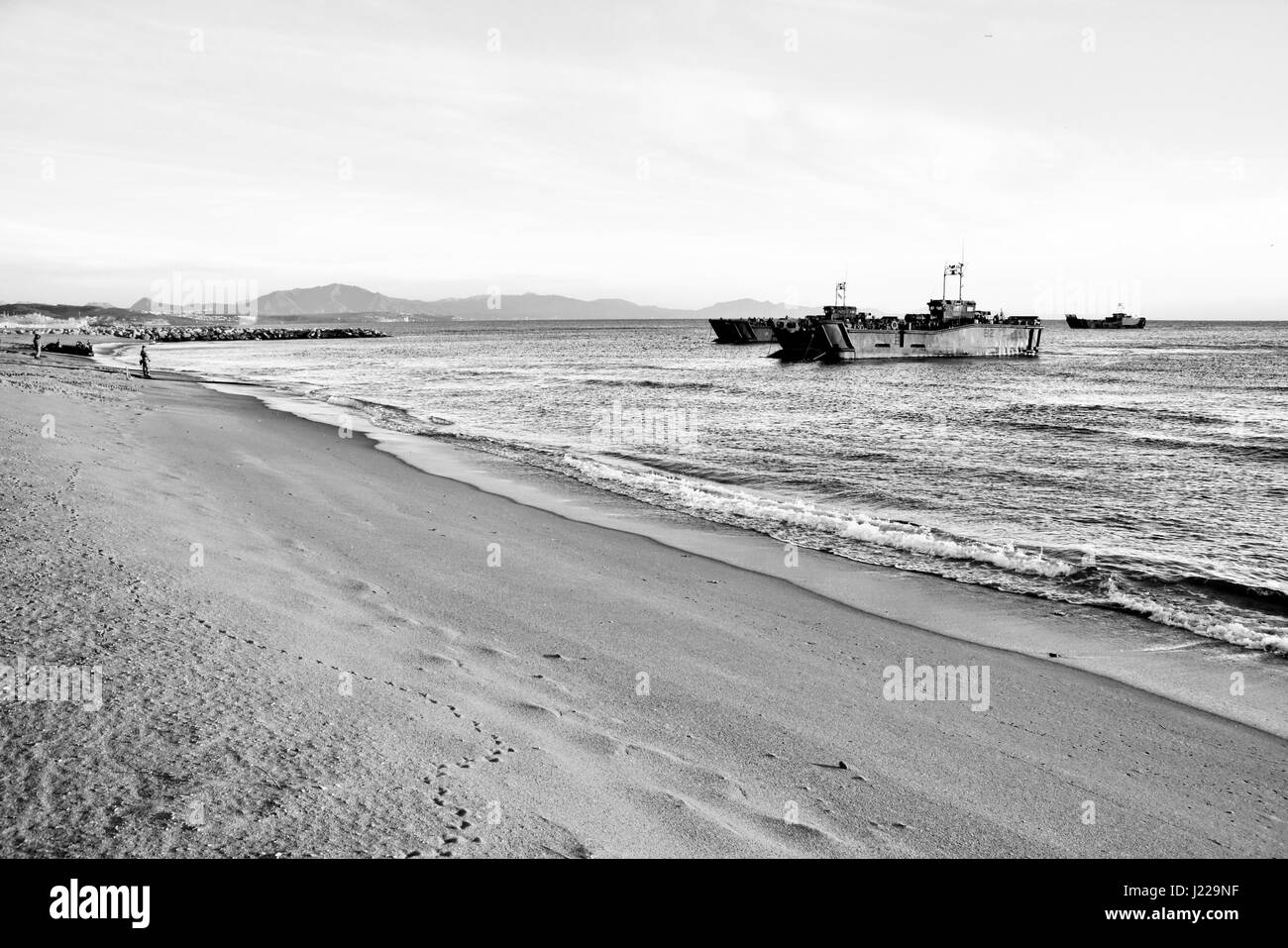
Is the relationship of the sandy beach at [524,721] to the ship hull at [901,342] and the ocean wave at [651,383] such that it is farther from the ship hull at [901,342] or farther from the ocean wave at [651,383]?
the ship hull at [901,342]

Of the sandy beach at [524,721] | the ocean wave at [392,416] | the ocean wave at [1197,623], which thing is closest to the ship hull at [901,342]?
the ocean wave at [392,416]

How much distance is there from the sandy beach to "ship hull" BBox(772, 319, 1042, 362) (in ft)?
239

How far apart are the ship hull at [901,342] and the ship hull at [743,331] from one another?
3522cm

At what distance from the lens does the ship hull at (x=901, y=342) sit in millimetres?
79875

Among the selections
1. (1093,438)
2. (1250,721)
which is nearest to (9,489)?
(1250,721)

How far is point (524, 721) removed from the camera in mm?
5512

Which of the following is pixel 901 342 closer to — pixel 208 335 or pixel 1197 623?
pixel 1197 623

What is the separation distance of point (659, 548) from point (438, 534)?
3.17m

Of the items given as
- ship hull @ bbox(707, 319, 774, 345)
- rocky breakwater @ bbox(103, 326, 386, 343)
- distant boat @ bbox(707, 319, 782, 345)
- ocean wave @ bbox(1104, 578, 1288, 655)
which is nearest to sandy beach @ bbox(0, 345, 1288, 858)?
ocean wave @ bbox(1104, 578, 1288, 655)

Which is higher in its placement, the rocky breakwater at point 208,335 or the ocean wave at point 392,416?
the rocky breakwater at point 208,335

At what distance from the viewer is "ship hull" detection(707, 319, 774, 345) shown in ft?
408

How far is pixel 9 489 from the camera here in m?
9.48

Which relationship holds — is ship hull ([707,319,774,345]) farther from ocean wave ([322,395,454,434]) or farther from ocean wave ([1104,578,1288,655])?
ocean wave ([1104,578,1288,655])
